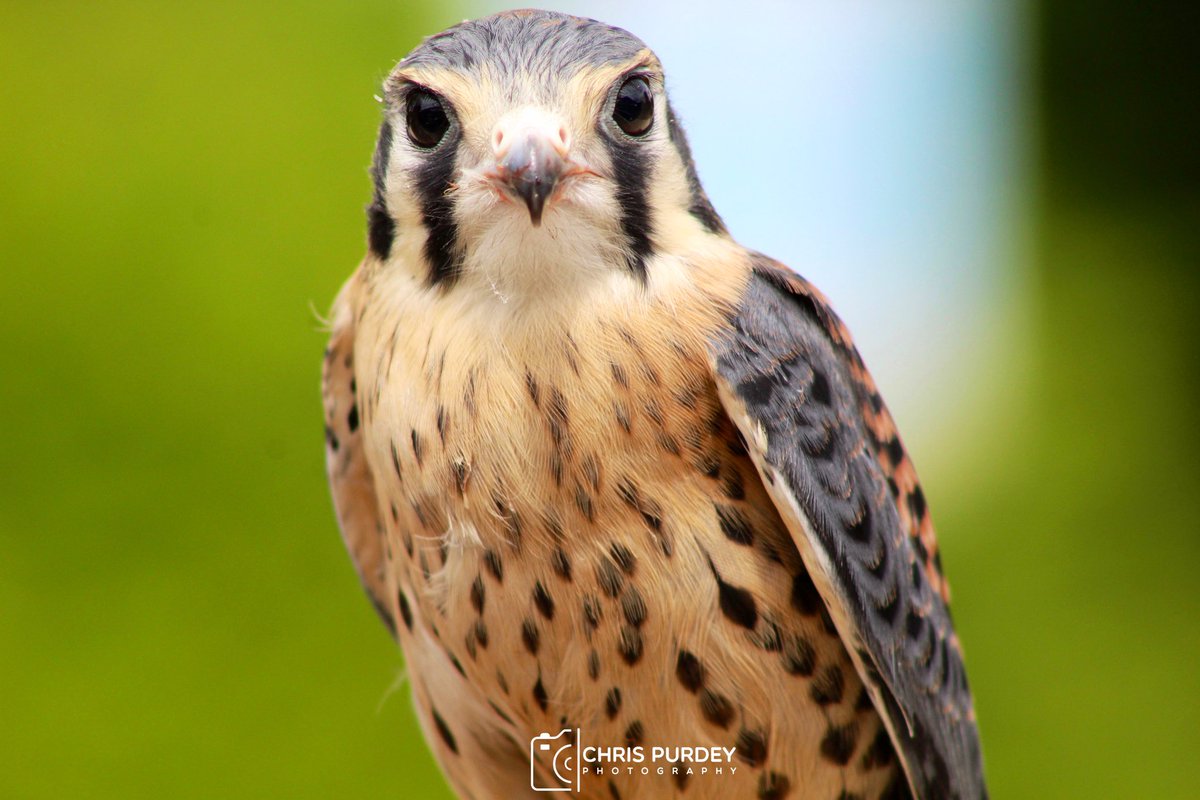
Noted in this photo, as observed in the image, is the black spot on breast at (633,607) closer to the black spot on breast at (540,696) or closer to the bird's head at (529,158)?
the black spot on breast at (540,696)

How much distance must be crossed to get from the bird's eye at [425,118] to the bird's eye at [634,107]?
19cm

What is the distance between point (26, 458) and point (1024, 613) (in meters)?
2.83

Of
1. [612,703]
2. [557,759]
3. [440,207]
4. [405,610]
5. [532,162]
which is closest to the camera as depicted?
[532,162]

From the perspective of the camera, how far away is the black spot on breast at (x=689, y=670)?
1.20 m

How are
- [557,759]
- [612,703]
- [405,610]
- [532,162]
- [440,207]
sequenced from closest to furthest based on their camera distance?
1. [532,162]
2. [440,207]
3. [612,703]
4. [557,759]
5. [405,610]

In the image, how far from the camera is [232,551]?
248 cm

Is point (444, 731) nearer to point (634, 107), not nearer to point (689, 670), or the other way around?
point (689, 670)

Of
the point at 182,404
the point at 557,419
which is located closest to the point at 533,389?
the point at 557,419

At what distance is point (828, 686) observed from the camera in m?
1.29

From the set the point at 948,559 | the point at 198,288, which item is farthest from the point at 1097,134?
the point at 198,288

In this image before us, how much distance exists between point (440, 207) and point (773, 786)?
2.71ft

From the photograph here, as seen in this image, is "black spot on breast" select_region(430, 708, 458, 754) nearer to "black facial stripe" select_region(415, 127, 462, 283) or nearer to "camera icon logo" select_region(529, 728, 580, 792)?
"camera icon logo" select_region(529, 728, 580, 792)

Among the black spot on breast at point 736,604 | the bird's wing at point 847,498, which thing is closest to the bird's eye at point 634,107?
the bird's wing at point 847,498

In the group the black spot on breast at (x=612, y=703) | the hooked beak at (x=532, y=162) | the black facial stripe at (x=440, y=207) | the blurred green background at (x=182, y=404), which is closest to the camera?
the hooked beak at (x=532, y=162)
